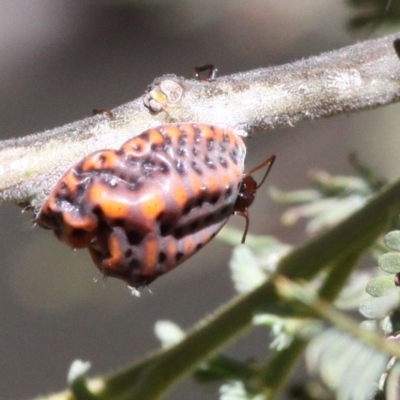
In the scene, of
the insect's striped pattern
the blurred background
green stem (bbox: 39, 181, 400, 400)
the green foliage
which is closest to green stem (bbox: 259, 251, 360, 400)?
green stem (bbox: 39, 181, 400, 400)

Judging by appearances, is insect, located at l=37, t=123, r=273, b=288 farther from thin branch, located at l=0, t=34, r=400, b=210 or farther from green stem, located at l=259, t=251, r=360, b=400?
green stem, located at l=259, t=251, r=360, b=400

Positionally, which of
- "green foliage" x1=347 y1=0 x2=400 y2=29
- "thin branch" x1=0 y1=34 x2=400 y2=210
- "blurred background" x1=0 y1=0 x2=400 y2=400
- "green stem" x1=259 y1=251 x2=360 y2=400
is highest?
"green foliage" x1=347 y1=0 x2=400 y2=29

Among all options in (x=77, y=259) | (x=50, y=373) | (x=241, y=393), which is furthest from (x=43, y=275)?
(x=241, y=393)

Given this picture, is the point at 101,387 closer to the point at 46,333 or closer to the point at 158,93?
the point at 158,93

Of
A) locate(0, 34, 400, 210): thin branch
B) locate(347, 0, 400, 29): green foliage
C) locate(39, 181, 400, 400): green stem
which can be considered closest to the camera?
locate(0, 34, 400, 210): thin branch

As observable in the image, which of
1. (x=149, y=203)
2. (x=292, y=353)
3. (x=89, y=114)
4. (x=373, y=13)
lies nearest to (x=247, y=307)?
(x=292, y=353)

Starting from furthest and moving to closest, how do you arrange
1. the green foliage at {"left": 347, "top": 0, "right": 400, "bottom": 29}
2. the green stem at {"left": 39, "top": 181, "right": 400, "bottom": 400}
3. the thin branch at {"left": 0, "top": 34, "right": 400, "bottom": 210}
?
the green foliage at {"left": 347, "top": 0, "right": 400, "bottom": 29} < the green stem at {"left": 39, "top": 181, "right": 400, "bottom": 400} < the thin branch at {"left": 0, "top": 34, "right": 400, "bottom": 210}

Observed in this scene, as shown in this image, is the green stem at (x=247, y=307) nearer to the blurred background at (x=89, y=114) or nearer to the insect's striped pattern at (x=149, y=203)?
the insect's striped pattern at (x=149, y=203)
